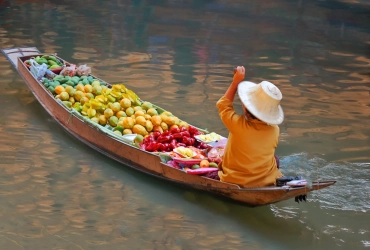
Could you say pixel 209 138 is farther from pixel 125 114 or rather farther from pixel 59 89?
pixel 59 89

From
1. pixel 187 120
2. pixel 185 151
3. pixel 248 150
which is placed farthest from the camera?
pixel 187 120

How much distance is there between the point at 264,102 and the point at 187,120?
8.56 feet

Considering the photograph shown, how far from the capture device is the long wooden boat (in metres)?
4.68

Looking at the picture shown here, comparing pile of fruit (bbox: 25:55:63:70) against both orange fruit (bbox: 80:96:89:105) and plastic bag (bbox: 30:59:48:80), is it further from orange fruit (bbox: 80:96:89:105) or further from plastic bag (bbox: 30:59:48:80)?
orange fruit (bbox: 80:96:89:105)

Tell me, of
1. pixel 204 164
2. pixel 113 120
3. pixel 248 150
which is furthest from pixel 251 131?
pixel 113 120

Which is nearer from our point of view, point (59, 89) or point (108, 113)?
point (108, 113)

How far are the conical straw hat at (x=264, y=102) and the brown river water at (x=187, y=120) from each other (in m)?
0.98

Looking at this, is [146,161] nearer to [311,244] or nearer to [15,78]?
[311,244]

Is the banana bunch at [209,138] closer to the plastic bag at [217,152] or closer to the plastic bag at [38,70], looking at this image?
the plastic bag at [217,152]

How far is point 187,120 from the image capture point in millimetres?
7133

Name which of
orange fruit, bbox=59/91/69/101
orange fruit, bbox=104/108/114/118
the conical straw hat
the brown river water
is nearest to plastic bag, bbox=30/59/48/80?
the brown river water

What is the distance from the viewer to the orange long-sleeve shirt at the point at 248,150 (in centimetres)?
467

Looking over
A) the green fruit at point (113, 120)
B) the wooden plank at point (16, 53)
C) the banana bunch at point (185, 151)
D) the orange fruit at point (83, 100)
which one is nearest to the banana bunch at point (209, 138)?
the banana bunch at point (185, 151)

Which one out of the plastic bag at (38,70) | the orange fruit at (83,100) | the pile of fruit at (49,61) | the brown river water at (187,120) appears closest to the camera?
the brown river water at (187,120)
